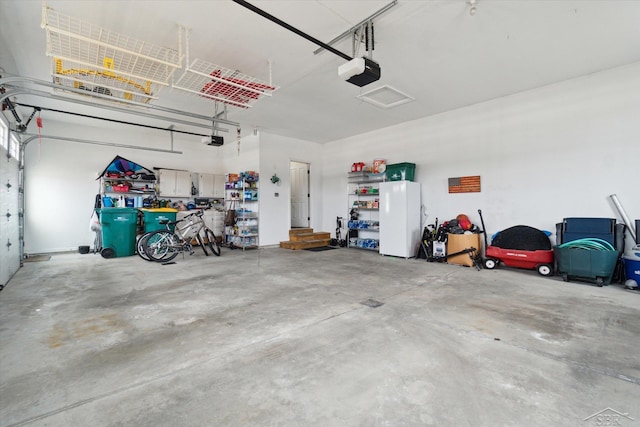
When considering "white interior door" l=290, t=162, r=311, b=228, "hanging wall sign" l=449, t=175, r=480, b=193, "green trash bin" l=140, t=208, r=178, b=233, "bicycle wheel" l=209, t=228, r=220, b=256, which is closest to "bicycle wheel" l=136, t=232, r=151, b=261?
"green trash bin" l=140, t=208, r=178, b=233

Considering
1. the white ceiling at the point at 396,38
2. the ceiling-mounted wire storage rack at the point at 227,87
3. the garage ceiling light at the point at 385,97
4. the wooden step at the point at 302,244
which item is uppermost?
the garage ceiling light at the point at 385,97

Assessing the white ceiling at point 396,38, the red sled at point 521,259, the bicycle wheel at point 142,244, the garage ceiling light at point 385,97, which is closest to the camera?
the white ceiling at point 396,38

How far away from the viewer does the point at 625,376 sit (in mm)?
1863

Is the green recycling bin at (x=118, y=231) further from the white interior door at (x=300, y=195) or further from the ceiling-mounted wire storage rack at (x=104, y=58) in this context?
the white interior door at (x=300, y=195)

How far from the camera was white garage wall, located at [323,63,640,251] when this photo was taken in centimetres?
434

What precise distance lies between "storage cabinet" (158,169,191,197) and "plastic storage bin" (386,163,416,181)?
603 cm

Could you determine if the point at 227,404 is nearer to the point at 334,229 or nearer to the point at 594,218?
the point at 594,218

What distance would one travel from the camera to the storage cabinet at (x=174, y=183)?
8.05 m

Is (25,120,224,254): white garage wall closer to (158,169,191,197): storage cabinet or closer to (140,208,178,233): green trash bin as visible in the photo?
(158,169,191,197): storage cabinet

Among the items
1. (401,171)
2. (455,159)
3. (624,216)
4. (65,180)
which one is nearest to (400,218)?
(401,171)

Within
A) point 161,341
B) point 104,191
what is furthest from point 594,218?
point 104,191

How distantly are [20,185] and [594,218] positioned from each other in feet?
34.8

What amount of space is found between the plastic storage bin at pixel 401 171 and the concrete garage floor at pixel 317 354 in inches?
123

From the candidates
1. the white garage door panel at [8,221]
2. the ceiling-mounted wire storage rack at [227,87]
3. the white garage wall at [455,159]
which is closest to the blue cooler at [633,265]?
the white garage wall at [455,159]
